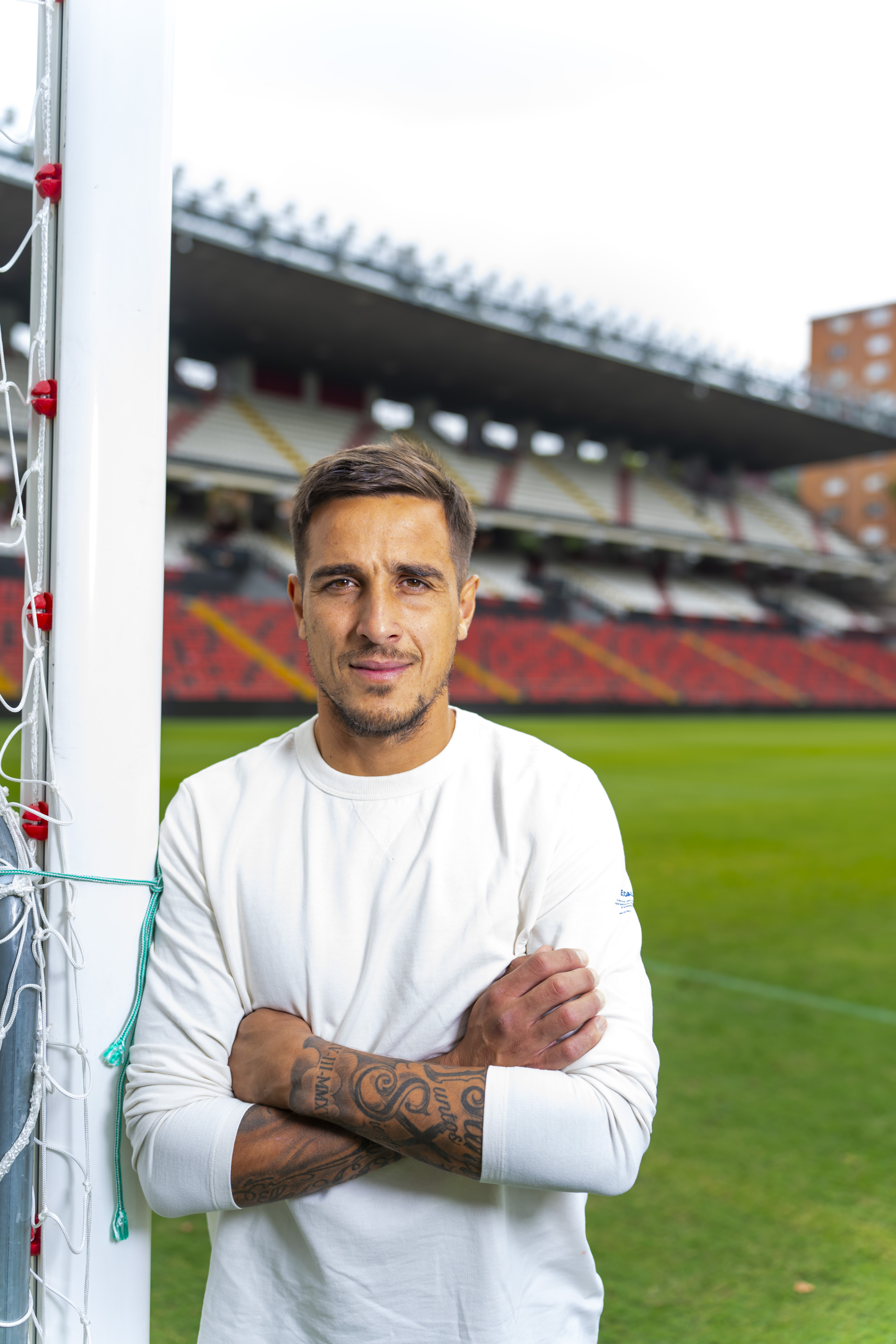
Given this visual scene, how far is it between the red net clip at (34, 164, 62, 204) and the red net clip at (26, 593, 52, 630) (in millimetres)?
497

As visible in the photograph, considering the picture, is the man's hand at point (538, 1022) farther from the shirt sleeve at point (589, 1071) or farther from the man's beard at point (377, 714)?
the man's beard at point (377, 714)

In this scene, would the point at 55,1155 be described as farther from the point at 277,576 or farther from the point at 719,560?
the point at 719,560

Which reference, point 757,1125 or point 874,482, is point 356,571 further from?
point 874,482

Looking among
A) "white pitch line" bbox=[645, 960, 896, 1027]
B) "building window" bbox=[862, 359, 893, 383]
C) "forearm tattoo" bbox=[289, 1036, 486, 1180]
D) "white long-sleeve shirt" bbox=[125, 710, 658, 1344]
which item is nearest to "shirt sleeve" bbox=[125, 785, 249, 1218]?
"white long-sleeve shirt" bbox=[125, 710, 658, 1344]

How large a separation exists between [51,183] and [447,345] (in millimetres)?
27890

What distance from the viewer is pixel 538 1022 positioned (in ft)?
4.22

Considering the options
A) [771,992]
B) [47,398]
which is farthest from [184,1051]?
[771,992]

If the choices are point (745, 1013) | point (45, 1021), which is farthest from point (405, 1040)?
point (745, 1013)

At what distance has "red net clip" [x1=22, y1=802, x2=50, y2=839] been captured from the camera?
4.45 ft

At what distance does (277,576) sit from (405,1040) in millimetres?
24991

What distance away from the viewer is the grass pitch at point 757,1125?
89.7 inches

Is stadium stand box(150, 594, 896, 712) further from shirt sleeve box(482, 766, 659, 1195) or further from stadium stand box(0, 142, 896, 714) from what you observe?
shirt sleeve box(482, 766, 659, 1195)

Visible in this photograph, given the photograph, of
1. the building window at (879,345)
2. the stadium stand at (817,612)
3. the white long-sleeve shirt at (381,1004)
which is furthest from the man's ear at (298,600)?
the building window at (879,345)

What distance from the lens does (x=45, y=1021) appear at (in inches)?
53.3
